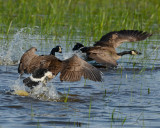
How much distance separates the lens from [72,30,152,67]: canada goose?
8805 millimetres

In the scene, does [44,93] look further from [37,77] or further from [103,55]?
[103,55]

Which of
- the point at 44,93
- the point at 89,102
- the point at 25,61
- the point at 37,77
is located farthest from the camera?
the point at 25,61

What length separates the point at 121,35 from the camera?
32.7 feet

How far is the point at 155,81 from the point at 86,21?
5206mm

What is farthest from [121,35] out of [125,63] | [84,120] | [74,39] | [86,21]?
[84,120]

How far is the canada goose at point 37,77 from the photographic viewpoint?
661 centimetres

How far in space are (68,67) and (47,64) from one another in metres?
0.51

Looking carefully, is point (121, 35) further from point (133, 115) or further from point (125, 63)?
point (133, 115)

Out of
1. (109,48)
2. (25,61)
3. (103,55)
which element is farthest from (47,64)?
(109,48)

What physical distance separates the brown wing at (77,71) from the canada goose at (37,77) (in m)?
0.35

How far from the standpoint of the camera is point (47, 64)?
6.90 m

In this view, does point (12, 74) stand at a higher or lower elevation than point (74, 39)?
lower

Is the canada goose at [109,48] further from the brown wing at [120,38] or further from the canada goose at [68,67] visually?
the canada goose at [68,67]

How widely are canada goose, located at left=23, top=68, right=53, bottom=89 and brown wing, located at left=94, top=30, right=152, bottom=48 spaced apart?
313cm
